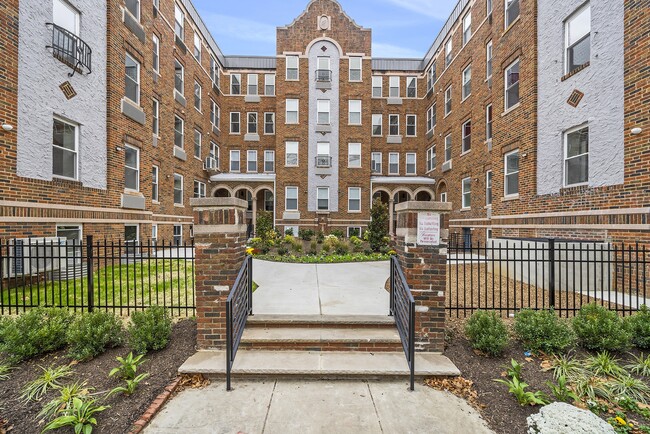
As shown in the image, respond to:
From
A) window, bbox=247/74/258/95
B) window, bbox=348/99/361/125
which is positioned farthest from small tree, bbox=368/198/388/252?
window, bbox=247/74/258/95

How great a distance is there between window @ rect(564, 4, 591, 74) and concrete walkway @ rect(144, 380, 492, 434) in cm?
1030

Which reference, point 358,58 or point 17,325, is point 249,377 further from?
point 358,58

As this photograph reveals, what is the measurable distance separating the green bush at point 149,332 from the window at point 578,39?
12.1 metres

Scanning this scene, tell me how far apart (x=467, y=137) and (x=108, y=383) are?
60.9 feet

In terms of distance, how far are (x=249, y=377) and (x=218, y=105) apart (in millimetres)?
23730

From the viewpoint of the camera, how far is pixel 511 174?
1172 centimetres

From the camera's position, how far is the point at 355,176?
21.6 metres

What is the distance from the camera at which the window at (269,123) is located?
24312 millimetres

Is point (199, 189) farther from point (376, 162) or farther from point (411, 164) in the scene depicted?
point (411, 164)

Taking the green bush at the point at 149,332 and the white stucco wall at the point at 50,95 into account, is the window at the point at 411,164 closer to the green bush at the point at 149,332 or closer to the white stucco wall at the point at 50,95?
the white stucco wall at the point at 50,95

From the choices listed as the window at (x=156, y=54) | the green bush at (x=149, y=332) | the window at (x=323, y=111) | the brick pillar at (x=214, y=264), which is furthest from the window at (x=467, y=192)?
the window at (x=156, y=54)

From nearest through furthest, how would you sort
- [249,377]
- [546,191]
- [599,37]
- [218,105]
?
[249,377] → [599,37] → [546,191] → [218,105]

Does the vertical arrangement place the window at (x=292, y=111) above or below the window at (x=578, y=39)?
above

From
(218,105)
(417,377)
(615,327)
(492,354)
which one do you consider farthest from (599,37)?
(218,105)
